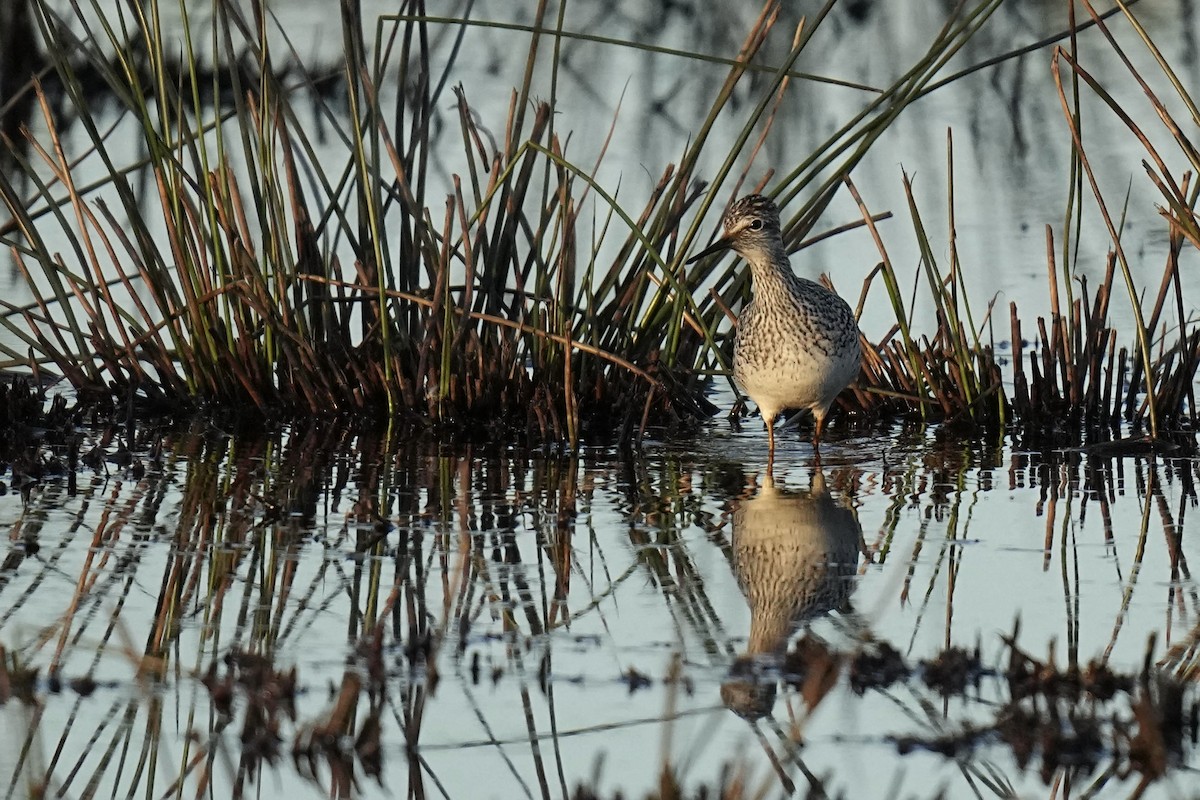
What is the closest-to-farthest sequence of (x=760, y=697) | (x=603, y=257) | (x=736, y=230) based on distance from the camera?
(x=760, y=697)
(x=736, y=230)
(x=603, y=257)

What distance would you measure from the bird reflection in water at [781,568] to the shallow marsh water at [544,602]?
12mm

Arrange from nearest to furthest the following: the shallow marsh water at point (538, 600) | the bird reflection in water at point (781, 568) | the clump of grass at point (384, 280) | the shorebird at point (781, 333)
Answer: the shallow marsh water at point (538, 600), the bird reflection in water at point (781, 568), the clump of grass at point (384, 280), the shorebird at point (781, 333)

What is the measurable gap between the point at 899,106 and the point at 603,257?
3065 millimetres

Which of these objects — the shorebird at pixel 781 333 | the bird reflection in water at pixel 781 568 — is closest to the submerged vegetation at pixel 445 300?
the shorebird at pixel 781 333

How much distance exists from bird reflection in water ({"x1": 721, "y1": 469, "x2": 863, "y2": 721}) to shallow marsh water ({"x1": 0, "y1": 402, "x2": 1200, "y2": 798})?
1cm

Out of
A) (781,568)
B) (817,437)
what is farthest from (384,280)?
(781,568)

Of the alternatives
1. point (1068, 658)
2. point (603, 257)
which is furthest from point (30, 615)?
point (603, 257)

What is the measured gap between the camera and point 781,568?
15.1 feet

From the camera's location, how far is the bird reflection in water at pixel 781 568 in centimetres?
366

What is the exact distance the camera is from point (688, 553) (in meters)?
4.78

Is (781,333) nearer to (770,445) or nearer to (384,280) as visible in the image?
(770,445)

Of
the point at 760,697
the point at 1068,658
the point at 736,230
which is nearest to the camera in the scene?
the point at 760,697

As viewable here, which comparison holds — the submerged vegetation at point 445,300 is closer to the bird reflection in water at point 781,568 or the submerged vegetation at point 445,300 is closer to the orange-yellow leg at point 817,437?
the orange-yellow leg at point 817,437

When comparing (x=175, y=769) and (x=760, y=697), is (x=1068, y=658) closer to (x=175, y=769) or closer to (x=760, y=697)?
(x=760, y=697)
